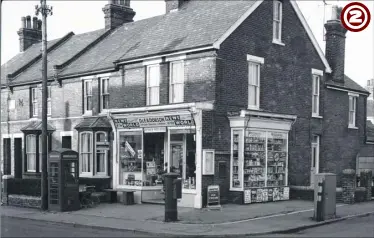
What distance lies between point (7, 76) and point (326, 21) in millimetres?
18173

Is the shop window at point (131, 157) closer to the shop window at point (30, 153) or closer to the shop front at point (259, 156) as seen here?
the shop front at point (259, 156)

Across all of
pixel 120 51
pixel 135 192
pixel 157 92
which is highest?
pixel 120 51

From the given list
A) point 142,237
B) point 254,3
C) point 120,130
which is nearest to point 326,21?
point 254,3

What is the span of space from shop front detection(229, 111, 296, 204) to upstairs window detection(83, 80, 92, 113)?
847cm

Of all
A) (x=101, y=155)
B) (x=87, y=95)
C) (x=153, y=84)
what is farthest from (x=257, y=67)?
(x=87, y=95)

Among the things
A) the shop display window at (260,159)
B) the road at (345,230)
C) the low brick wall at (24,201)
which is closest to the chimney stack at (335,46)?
the shop display window at (260,159)

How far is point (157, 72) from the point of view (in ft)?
69.4

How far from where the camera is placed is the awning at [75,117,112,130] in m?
23.0

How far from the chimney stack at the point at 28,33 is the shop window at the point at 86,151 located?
1479cm

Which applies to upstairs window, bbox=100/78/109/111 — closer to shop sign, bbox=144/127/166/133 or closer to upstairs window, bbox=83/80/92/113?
upstairs window, bbox=83/80/92/113

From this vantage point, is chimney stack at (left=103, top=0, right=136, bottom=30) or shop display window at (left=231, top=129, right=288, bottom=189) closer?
shop display window at (left=231, top=129, right=288, bottom=189)

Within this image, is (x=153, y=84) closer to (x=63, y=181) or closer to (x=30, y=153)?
(x=63, y=181)

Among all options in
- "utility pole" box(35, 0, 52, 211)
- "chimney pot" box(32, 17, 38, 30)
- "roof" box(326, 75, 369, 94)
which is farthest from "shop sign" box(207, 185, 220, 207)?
"chimney pot" box(32, 17, 38, 30)

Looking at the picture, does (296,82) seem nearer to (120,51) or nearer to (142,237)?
(120,51)
